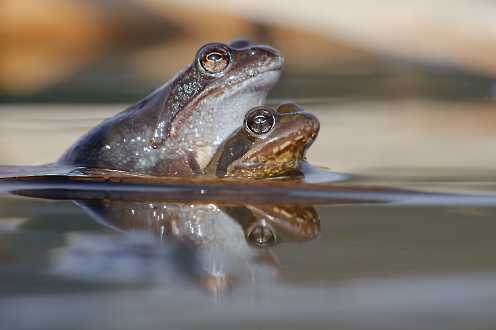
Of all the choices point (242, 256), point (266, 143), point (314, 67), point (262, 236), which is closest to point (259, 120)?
point (266, 143)

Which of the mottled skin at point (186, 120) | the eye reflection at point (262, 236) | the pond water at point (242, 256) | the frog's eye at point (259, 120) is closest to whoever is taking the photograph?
the pond water at point (242, 256)

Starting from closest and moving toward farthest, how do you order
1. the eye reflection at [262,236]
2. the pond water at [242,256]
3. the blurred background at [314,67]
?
the pond water at [242,256] → the eye reflection at [262,236] → the blurred background at [314,67]

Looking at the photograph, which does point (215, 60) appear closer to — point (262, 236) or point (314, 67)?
point (262, 236)

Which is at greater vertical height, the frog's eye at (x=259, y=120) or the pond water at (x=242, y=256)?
the frog's eye at (x=259, y=120)

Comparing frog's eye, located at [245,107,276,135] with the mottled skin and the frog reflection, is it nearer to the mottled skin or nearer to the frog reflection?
the mottled skin

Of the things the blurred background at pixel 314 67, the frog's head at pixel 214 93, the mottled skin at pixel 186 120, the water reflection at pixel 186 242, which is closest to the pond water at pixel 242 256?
the water reflection at pixel 186 242

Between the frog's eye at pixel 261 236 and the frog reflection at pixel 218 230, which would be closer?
the frog reflection at pixel 218 230

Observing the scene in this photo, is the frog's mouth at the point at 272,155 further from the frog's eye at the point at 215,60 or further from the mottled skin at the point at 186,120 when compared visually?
the frog's eye at the point at 215,60
